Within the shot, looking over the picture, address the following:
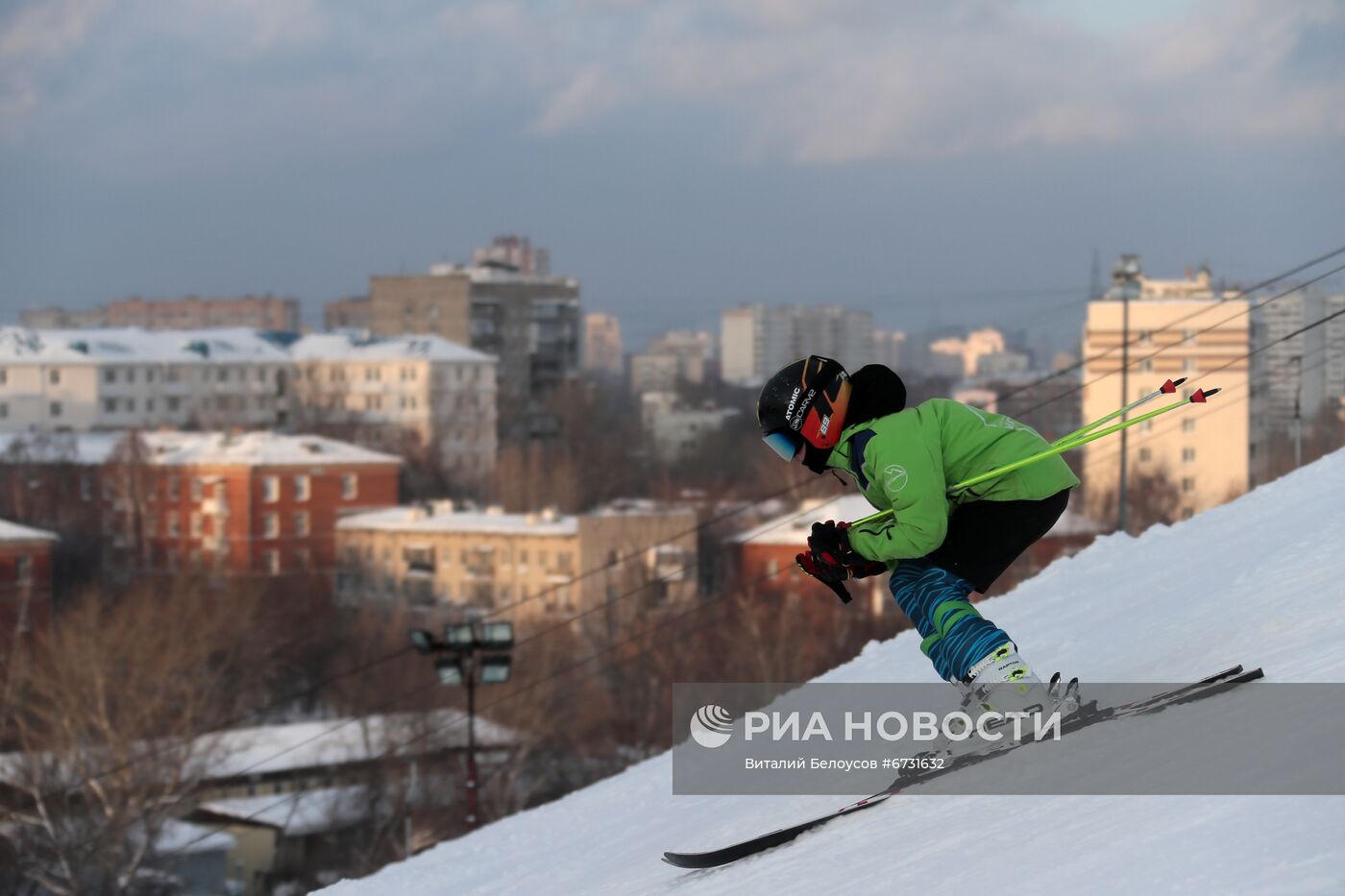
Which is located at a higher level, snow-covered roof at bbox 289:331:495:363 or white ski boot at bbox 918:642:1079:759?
snow-covered roof at bbox 289:331:495:363

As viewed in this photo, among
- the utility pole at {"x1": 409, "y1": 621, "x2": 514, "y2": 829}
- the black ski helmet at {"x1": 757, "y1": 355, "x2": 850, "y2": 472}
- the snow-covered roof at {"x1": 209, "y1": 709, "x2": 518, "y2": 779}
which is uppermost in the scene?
the black ski helmet at {"x1": 757, "y1": 355, "x2": 850, "y2": 472}

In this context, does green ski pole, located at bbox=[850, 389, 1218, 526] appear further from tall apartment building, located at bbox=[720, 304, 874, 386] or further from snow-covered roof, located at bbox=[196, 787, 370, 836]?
tall apartment building, located at bbox=[720, 304, 874, 386]

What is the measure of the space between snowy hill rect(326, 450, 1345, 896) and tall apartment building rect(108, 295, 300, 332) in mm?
130495

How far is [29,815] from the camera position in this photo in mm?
24750

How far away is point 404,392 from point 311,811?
52992 millimetres

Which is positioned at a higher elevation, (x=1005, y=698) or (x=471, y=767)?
(x=1005, y=698)

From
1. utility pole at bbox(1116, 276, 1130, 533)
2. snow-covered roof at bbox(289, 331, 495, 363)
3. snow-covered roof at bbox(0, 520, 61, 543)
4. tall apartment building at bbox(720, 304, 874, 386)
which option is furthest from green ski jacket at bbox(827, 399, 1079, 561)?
tall apartment building at bbox(720, 304, 874, 386)

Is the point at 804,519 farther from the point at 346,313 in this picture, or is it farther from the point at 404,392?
the point at 346,313

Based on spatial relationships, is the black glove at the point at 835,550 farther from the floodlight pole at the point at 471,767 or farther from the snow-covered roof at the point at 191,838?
the snow-covered roof at the point at 191,838

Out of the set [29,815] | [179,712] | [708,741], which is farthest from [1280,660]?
[179,712]

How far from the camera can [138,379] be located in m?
80.6

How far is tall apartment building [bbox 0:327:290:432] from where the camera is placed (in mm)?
76062

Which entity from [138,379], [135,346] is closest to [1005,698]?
[138,379]

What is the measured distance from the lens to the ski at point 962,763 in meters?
4.21
